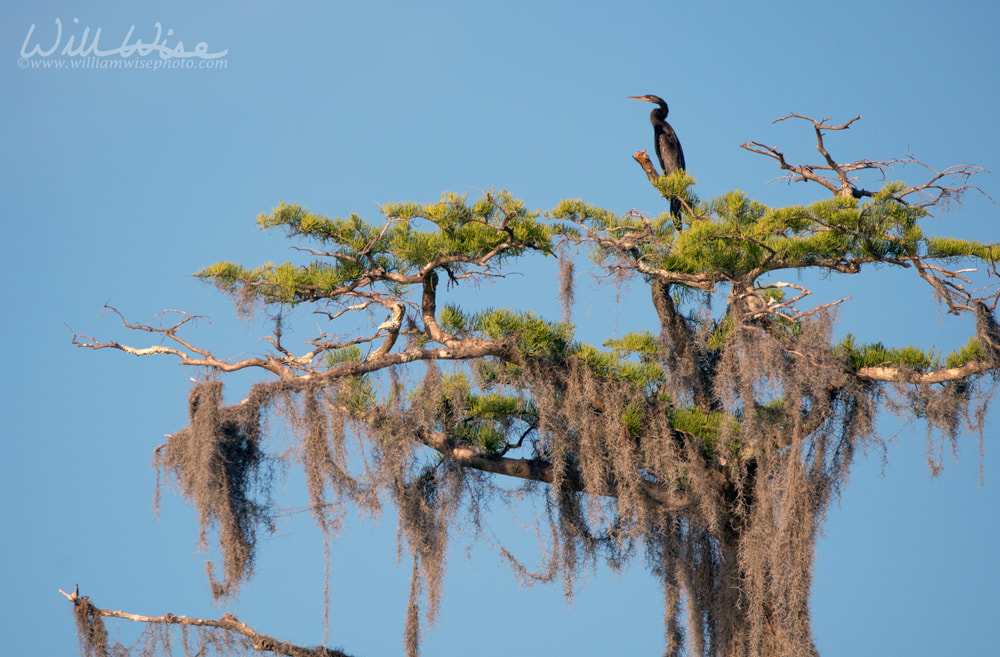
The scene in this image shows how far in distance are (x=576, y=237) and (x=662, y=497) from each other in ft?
5.37

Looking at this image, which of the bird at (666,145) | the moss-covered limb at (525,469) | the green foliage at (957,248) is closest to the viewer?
the green foliage at (957,248)

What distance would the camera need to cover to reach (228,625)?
6.39 m

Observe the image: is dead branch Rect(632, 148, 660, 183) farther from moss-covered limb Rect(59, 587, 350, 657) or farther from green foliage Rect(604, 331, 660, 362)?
moss-covered limb Rect(59, 587, 350, 657)

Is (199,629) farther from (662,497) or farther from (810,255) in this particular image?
(810,255)

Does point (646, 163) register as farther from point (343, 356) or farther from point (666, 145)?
point (343, 356)

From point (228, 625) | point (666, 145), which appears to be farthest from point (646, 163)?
point (228, 625)

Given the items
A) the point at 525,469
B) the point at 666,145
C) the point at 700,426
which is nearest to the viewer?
the point at 700,426

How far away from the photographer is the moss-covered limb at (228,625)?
6250 mm

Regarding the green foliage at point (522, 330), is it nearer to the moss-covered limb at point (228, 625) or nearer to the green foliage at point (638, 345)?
the green foliage at point (638, 345)

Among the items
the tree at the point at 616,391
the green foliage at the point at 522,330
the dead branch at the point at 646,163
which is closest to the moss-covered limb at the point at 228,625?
the tree at the point at 616,391

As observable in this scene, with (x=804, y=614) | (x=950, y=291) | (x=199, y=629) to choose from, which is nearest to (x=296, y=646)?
(x=199, y=629)

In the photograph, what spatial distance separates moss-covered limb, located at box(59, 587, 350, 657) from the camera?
246 inches

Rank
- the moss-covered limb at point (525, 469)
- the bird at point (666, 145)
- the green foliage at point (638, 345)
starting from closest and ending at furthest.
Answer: the moss-covered limb at point (525, 469) < the green foliage at point (638, 345) < the bird at point (666, 145)

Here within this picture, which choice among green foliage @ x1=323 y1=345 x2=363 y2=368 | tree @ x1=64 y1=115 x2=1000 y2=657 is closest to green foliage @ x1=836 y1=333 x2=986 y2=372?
tree @ x1=64 y1=115 x2=1000 y2=657
